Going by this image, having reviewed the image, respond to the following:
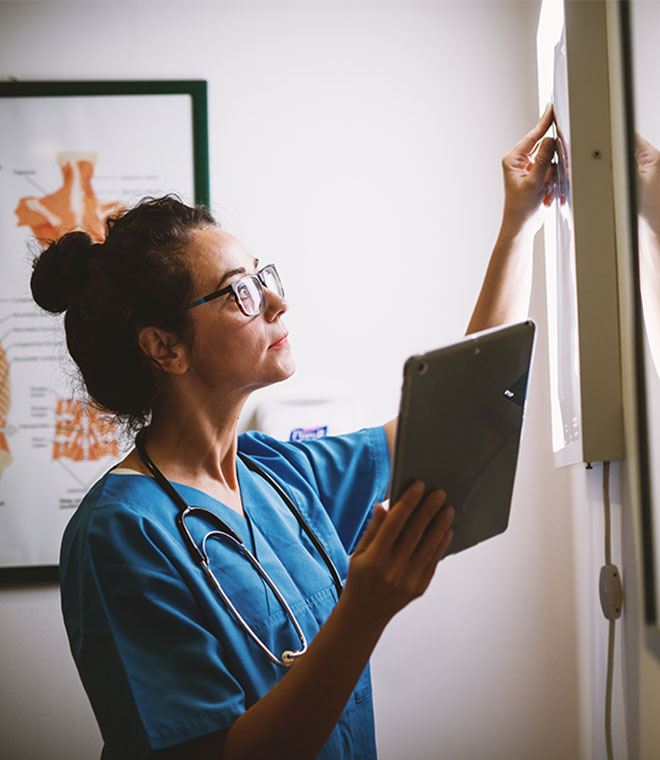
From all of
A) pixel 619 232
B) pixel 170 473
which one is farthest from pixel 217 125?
pixel 619 232

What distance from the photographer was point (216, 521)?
40.1 inches

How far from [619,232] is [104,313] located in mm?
737

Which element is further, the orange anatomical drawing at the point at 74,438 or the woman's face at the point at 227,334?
the orange anatomical drawing at the point at 74,438

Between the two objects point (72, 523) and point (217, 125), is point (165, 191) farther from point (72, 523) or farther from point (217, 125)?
point (72, 523)

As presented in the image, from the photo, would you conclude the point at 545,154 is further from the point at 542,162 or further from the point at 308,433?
the point at 308,433

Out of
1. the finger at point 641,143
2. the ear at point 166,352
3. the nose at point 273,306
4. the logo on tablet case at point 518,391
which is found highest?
the finger at point 641,143

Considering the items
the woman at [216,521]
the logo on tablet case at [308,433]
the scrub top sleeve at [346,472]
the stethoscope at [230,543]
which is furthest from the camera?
the logo on tablet case at [308,433]

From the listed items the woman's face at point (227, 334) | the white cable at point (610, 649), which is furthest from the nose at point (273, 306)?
the white cable at point (610, 649)

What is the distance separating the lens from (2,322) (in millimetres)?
1751

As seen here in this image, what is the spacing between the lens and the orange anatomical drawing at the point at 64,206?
1.76 meters

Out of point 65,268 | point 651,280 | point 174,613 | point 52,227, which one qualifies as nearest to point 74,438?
point 52,227

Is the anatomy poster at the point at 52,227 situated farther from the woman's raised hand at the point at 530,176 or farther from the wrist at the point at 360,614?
the wrist at the point at 360,614

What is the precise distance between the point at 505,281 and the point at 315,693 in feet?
2.29

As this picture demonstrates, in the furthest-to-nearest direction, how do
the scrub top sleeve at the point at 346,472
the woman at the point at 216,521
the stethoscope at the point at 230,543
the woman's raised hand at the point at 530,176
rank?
1. the scrub top sleeve at the point at 346,472
2. the woman's raised hand at the point at 530,176
3. the stethoscope at the point at 230,543
4. the woman at the point at 216,521
